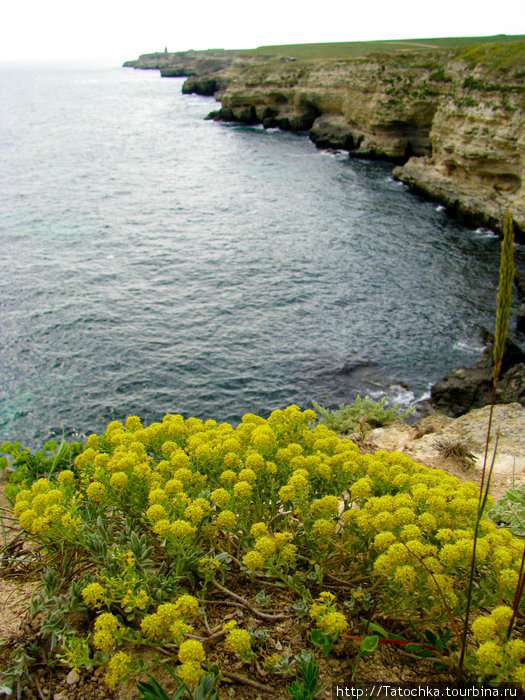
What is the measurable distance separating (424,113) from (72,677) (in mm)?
59156

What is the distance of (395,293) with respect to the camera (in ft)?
99.1

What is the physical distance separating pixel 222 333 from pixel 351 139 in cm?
4777

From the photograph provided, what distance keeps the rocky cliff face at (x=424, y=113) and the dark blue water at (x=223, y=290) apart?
310 cm

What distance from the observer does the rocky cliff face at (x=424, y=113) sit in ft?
121

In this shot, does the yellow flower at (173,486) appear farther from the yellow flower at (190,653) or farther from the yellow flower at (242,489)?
the yellow flower at (190,653)

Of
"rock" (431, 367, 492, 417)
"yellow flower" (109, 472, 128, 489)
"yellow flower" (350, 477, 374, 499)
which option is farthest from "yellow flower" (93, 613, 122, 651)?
"rock" (431, 367, 492, 417)

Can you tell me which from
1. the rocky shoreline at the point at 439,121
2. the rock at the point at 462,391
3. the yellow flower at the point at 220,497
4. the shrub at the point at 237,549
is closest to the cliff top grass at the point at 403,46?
the rocky shoreline at the point at 439,121

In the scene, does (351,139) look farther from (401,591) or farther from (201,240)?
(401,591)

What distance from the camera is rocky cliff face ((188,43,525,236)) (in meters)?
36.9

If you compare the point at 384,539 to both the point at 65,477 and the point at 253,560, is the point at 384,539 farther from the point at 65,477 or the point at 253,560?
the point at 65,477

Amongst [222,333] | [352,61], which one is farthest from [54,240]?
[352,61]

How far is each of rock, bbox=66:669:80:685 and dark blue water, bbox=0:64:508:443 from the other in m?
16.2

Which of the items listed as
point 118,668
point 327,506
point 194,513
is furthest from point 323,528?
point 118,668

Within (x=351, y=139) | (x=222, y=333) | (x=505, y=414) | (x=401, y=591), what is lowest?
(x=222, y=333)
